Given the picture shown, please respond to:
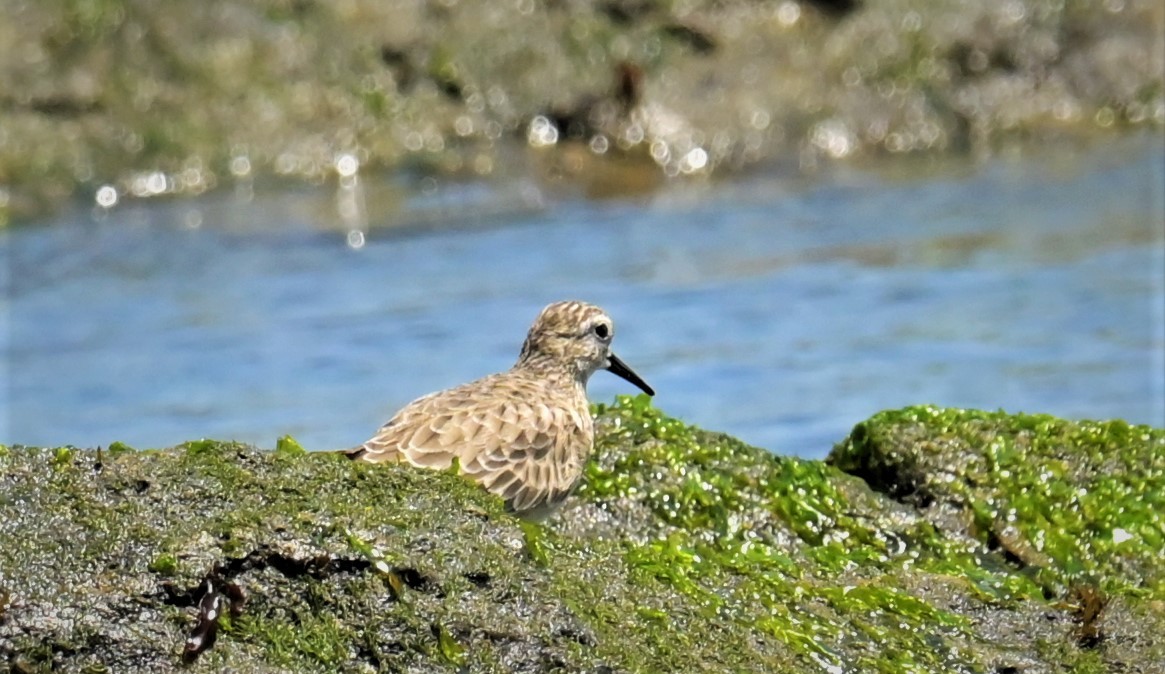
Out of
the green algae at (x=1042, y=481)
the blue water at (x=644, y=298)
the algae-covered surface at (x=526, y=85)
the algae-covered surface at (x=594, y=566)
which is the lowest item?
the algae-covered surface at (x=594, y=566)

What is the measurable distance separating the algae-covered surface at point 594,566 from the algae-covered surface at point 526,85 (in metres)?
8.59

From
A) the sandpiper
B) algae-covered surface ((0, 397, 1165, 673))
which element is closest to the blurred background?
algae-covered surface ((0, 397, 1165, 673))

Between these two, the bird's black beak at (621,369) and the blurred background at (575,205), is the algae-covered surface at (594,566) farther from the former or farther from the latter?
the blurred background at (575,205)

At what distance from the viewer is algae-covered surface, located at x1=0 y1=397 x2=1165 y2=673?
4270mm

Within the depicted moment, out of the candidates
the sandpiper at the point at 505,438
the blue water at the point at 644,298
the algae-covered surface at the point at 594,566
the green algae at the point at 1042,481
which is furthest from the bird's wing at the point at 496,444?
the blue water at the point at 644,298

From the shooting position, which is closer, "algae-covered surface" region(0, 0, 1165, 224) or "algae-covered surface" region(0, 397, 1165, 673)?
"algae-covered surface" region(0, 397, 1165, 673)

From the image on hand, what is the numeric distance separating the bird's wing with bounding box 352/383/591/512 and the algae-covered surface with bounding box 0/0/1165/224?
8707 mm

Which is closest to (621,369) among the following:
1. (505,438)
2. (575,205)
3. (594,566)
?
(505,438)

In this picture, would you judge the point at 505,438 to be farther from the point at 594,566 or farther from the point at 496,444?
the point at 594,566

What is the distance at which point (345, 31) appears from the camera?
1516 cm

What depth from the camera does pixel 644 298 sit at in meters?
12.4

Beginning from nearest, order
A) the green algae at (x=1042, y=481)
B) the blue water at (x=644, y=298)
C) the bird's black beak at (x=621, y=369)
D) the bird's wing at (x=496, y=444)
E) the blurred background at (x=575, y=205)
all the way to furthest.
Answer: the bird's wing at (x=496, y=444) < the green algae at (x=1042, y=481) < the bird's black beak at (x=621, y=369) < the blue water at (x=644, y=298) < the blurred background at (x=575, y=205)

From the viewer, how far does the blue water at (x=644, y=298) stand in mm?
10547

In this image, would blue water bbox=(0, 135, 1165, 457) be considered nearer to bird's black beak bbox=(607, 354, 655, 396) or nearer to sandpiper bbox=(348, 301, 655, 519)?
bird's black beak bbox=(607, 354, 655, 396)
